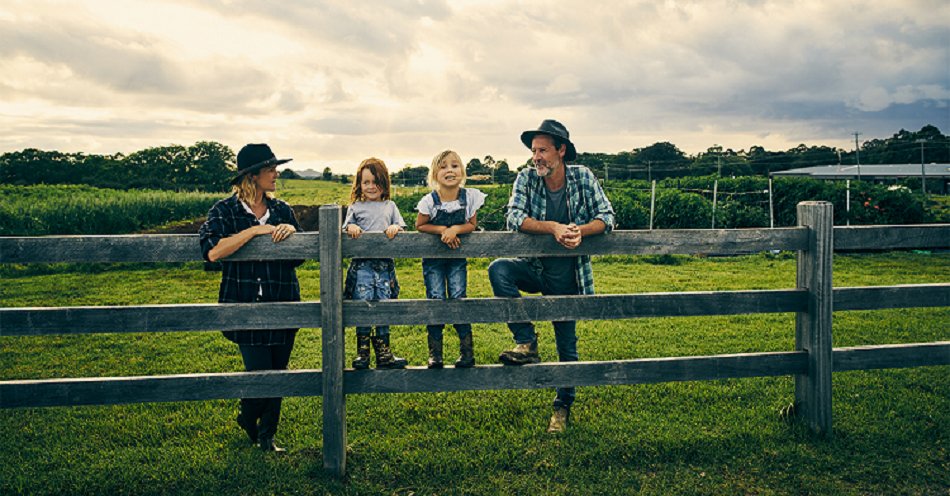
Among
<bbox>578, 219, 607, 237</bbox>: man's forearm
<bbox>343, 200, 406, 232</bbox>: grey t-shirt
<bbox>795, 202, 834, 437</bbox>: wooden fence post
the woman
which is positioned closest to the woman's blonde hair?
the woman

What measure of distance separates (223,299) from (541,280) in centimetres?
216

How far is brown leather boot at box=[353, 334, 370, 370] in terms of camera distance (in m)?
4.29

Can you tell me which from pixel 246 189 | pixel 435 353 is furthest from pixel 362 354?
pixel 246 189

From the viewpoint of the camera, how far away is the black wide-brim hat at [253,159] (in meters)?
4.39

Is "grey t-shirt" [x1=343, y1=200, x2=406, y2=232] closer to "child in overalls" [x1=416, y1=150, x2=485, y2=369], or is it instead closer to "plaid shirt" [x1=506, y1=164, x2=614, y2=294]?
"child in overalls" [x1=416, y1=150, x2=485, y2=369]

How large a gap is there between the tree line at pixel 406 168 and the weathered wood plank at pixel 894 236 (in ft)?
163

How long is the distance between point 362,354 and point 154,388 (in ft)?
4.15

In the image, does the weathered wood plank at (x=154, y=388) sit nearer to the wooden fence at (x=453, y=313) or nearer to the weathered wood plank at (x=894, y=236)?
the wooden fence at (x=453, y=313)

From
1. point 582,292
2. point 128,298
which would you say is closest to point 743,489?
point 582,292

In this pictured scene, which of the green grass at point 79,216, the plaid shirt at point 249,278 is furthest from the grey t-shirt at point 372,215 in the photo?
the green grass at point 79,216

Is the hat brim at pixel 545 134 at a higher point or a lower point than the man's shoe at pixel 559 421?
higher

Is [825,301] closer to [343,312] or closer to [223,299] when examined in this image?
[343,312]

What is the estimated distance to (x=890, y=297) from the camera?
468 cm

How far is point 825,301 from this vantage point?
15.0 ft
